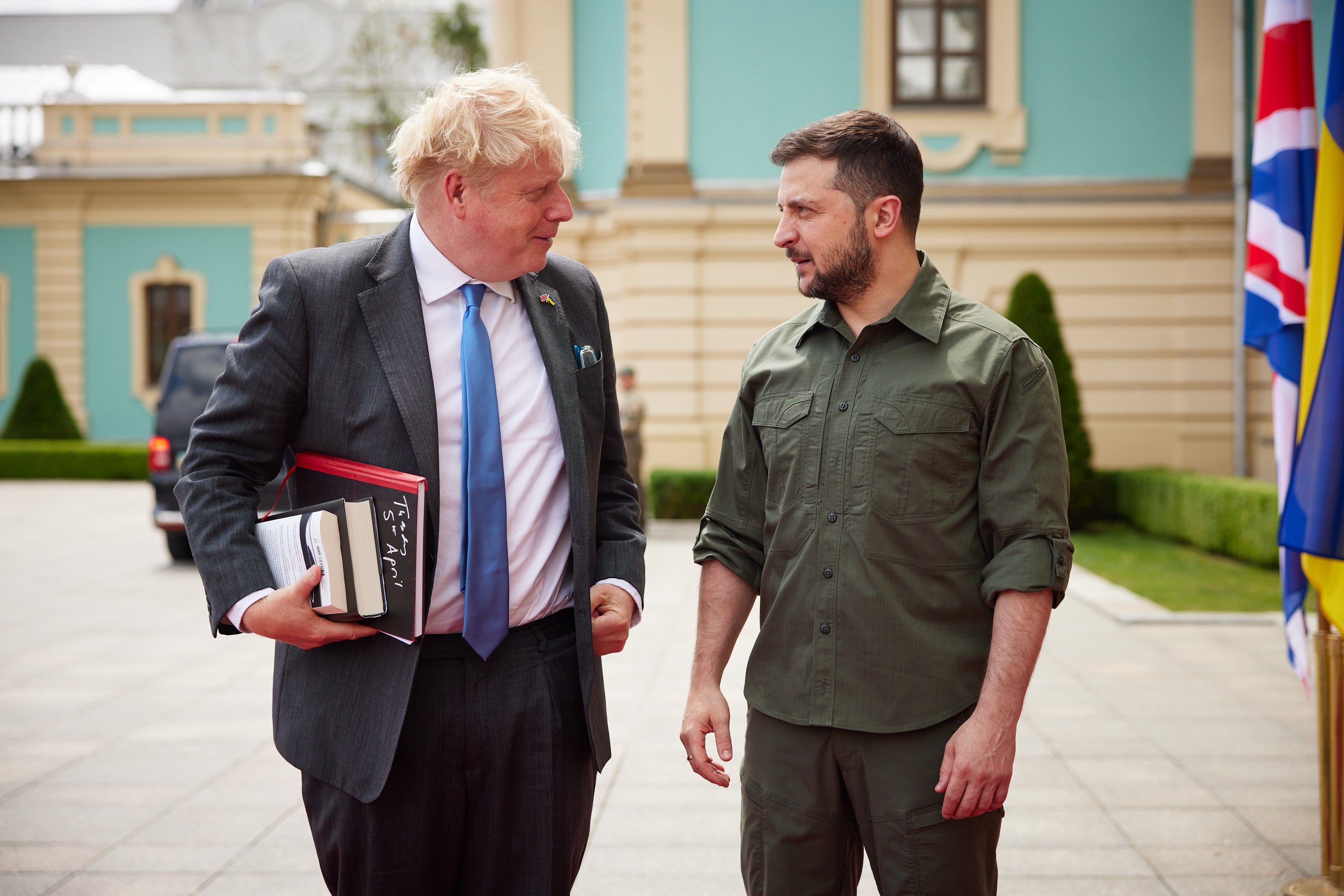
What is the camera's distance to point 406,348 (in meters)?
2.26

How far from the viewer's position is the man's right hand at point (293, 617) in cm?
208

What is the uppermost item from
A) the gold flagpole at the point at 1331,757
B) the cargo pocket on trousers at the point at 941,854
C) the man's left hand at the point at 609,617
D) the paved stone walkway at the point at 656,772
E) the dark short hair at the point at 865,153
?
the dark short hair at the point at 865,153

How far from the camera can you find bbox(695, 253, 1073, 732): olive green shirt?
88.7 inches

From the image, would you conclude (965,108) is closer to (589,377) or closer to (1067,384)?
(1067,384)

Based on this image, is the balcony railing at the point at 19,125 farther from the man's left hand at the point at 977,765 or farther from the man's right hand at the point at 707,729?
the man's left hand at the point at 977,765

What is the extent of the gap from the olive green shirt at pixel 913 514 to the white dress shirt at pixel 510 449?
46 centimetres

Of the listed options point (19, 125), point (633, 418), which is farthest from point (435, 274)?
Result: point (19, 125)

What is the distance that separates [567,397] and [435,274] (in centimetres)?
35

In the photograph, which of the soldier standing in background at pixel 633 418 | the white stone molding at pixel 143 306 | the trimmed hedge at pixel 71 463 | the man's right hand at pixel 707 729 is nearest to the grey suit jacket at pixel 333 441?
the man's right hand at pixel 707 729

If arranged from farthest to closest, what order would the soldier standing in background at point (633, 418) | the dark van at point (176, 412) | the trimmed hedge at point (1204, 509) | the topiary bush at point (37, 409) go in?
the topiary bush at point (37, 409) < the soldier standing in background at point (633, 418) < the trimmed hedge at point (1204, 509) < the dark van at point (176, 412)

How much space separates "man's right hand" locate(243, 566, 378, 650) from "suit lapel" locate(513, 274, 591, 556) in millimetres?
505

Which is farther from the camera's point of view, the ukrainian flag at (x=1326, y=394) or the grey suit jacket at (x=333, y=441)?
the ukrainian flag at (x=1326, y=394)

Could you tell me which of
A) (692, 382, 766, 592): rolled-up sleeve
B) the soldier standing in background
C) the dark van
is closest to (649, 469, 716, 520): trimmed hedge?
the soldier standing in background

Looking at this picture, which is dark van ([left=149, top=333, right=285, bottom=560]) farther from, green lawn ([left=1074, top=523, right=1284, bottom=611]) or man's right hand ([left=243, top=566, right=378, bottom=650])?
man's right hand ([left=243, top=566, right=378, bottom=650])
